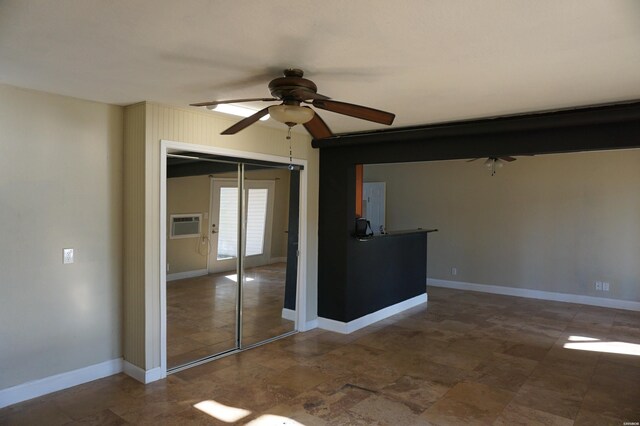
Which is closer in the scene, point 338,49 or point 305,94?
point 338,49

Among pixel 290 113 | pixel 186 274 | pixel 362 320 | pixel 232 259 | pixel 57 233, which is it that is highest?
pixel 290 113

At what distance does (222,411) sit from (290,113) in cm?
226

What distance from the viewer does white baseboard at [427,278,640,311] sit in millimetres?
6312

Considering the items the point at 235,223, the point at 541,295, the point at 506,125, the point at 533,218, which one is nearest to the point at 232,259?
the point at 235,223

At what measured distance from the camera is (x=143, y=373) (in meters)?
3.63

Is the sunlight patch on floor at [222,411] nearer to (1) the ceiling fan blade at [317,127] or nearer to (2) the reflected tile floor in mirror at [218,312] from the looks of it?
(2) the reflected tile floor in mirror at [218,312]

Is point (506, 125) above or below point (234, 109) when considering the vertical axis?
below

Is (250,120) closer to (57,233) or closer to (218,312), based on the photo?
(57,233)

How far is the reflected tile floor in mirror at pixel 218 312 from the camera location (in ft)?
13.8

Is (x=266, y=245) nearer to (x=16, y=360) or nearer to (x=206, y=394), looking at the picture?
(x=206, y=394)

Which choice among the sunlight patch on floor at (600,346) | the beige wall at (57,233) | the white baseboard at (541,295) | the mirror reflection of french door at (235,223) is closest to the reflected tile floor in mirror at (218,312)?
the mirror reflection of french door at (235,223)

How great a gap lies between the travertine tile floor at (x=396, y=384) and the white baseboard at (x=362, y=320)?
13 centimetres

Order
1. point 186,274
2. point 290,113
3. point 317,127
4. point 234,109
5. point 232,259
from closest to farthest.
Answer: point 290,113 → point 317,127 → point 234,109 → point 186,274 → point 232,259

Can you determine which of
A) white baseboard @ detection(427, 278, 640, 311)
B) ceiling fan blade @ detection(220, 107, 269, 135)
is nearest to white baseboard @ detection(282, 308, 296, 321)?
ceiling fan blade @ detection(220, 107, 269, 135)
